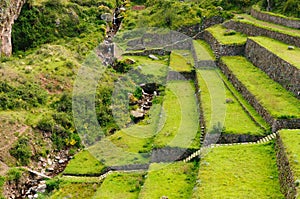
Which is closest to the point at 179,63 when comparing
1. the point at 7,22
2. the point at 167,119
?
the point at 167,119

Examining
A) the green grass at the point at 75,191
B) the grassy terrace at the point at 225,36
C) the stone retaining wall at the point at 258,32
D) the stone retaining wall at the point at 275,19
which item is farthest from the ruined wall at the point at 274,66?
the green grass at the point at 75,191

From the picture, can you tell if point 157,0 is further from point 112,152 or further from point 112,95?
point 112,152

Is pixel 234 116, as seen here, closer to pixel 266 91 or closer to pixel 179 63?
pixel 266 91

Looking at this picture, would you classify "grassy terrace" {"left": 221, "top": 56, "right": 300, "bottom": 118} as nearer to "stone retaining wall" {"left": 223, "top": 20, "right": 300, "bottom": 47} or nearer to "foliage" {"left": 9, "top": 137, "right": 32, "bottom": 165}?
"stone retaining wall" {"left": 223, "top": 20, "right": 300, "bottom": 47}

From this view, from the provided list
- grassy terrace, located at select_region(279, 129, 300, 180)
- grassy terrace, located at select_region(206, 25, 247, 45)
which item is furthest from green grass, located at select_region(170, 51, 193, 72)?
grassy terrace, located at select_region(279, 129, 300, 180)

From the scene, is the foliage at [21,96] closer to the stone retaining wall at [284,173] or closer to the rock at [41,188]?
the rock at [41,188]
